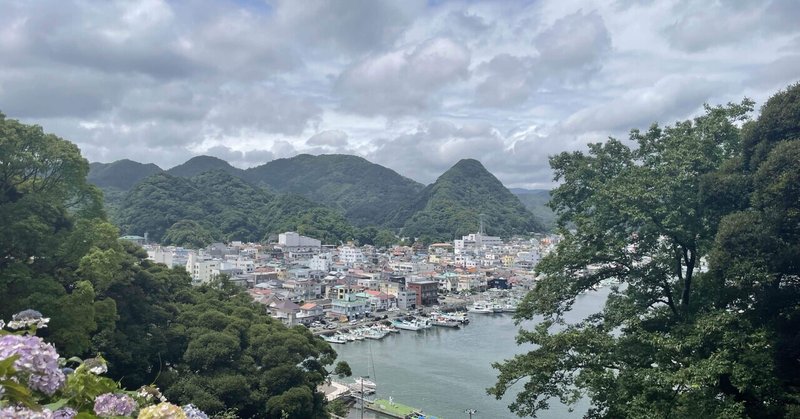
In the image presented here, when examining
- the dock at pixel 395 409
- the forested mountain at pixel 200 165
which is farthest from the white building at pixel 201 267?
the forested mountain at pixel 200 165

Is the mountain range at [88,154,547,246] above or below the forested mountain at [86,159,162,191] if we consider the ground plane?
below

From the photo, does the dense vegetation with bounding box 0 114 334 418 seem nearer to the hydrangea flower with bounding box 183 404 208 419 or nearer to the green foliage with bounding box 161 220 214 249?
the hydrangea flower with bounding box 183 404 208 419

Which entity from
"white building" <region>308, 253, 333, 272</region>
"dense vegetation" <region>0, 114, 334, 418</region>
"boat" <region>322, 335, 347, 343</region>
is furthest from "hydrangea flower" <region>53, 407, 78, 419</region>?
"white building" <region>308, 253, 333, 272</region>

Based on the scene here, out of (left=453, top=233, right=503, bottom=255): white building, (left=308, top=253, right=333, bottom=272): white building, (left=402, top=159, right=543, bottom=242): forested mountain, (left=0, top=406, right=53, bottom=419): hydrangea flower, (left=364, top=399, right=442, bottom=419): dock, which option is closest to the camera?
(left=0, top=406, right=53, bottom=419): hydrangea flower

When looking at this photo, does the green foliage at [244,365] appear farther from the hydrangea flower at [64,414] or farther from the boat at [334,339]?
the boat at [334,339]

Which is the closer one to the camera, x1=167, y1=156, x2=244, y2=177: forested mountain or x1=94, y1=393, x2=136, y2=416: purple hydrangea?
x1=94, y1=393, x2=136, y2=416: purple hydrangea
